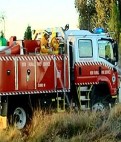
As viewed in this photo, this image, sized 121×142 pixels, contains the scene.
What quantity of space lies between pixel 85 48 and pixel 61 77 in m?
1.48

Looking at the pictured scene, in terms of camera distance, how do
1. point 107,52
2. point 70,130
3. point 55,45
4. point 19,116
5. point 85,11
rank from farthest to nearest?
point 85,11, point 107,52, point 55,45, point 19,116, point 70,130

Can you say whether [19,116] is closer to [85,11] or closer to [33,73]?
[33,73]

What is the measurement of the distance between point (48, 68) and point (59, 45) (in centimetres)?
116

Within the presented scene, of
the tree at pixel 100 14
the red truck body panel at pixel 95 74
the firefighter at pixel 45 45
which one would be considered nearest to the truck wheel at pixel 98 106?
the red truck body panel at pixel 95 74

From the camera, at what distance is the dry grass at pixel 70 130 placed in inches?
415

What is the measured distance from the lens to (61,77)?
14867 millimetres

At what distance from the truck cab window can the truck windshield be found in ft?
1.24

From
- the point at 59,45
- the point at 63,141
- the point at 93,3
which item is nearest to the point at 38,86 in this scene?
the point at 59,45

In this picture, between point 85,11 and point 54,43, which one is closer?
point 54,43

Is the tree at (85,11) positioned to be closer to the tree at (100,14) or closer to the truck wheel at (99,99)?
the tree at (100,14)

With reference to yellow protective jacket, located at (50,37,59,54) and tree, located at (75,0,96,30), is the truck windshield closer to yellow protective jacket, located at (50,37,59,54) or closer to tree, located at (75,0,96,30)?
yellow protective jacket, located at (50,37,59,54)

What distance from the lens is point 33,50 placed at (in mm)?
15094

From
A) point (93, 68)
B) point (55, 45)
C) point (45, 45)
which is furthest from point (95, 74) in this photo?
point (45, 45)

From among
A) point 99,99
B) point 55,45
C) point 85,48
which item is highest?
→ point 55,45
